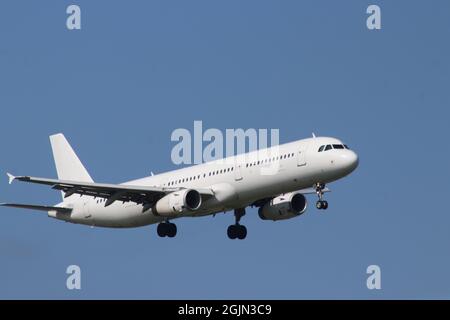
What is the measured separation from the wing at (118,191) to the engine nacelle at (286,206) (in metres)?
5.74

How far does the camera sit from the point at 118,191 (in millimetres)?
79938

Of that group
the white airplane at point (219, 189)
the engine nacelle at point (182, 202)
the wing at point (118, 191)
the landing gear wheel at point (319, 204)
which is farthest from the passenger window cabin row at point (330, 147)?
the engine nacelle at point (182, 202)

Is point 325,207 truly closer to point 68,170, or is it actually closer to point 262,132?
point 262,132

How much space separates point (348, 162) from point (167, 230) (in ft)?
44.9

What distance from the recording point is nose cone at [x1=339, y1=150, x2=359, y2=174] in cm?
7306

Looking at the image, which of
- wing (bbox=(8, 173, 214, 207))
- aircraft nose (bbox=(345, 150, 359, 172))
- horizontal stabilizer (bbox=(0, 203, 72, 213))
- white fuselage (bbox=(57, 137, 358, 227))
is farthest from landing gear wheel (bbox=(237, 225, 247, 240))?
aircraft nose (bbox=(345, 150, 359, 172))

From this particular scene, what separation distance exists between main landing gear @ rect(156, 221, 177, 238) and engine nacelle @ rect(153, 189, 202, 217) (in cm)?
286

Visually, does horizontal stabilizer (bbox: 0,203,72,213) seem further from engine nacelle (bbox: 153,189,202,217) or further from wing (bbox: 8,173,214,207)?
engine nacelle (bbox: 153,189,202,217)

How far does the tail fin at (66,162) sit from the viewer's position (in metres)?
91.8

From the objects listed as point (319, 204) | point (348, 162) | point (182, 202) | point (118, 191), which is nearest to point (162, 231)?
point (118, 191)

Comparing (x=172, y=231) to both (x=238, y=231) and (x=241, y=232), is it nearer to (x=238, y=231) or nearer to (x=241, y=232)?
(x=238, y=231)
